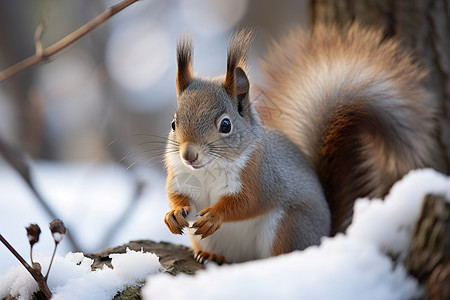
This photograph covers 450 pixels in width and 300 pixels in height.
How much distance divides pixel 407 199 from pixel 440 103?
4.94 feet

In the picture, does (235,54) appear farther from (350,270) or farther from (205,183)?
(350,270)

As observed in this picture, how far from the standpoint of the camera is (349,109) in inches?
69.9

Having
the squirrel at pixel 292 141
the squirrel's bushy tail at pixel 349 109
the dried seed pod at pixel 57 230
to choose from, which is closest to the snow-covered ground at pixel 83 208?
the squirrel at pixel 292 141

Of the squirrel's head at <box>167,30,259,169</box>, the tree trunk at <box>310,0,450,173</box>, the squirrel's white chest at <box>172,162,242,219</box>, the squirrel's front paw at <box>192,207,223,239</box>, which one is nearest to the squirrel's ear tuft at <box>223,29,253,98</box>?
the squirrel's head at <box>167,30,259,169</box>

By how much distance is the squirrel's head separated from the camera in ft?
4.31

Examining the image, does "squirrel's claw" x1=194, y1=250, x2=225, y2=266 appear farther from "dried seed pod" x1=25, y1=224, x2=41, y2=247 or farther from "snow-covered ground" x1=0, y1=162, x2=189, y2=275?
"dried seed pod" x1=25, y1=224, x2=41, y2=247

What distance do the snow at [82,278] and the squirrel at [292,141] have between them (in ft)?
0.43

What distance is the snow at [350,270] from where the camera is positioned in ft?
2.31

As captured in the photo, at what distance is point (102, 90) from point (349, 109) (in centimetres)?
222

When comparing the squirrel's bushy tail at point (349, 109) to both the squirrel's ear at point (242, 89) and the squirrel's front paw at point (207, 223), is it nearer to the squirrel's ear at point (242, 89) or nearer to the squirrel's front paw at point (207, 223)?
the squirrel's ear at point (242, 89)

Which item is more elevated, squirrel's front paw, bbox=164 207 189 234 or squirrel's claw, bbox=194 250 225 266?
squirrel's front paw, bbox=164 207 189 234

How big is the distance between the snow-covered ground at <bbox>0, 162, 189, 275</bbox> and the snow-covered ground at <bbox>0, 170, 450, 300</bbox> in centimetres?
98

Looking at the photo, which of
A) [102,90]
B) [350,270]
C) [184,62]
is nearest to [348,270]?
[350,270]

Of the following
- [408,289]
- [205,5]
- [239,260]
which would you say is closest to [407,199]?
[408,289]
